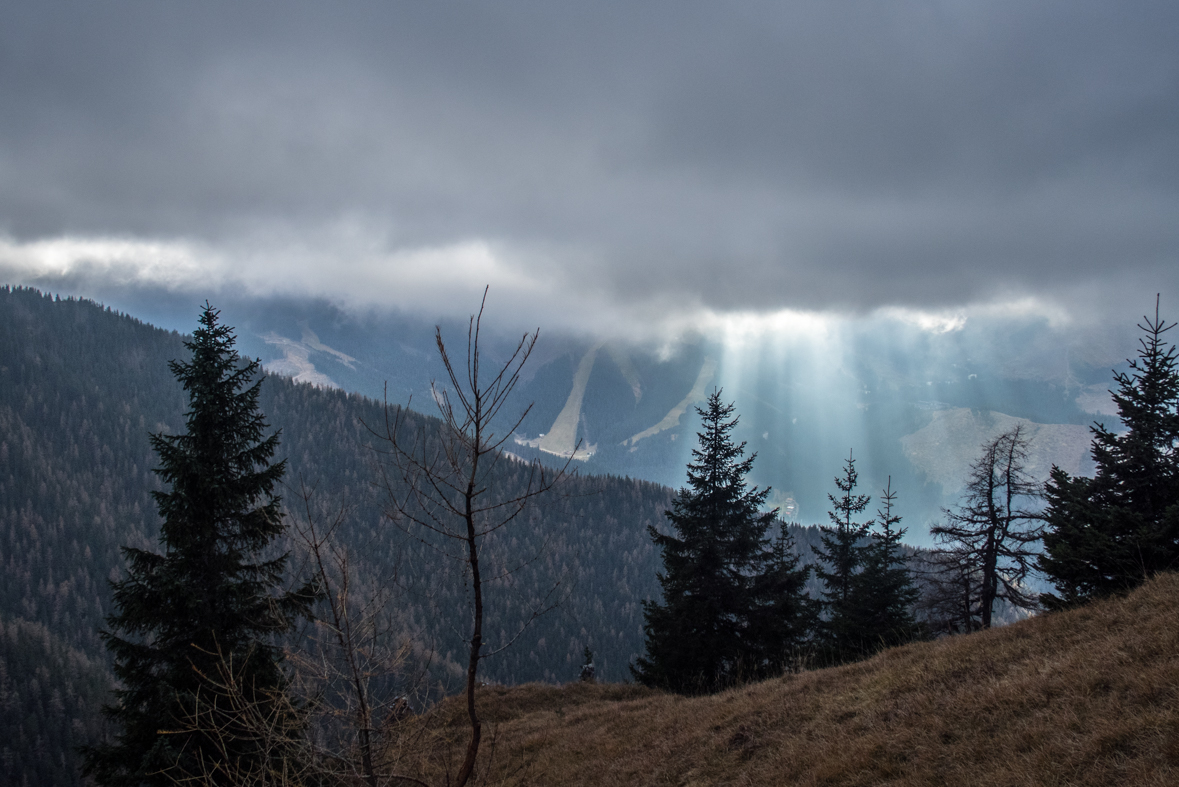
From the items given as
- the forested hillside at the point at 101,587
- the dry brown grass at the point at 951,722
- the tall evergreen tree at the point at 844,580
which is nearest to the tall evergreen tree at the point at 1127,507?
the dry brown grass at the point at 951,722

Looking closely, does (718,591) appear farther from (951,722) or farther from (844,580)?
(951,722)

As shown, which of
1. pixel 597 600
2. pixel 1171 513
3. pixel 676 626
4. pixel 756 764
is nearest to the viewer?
pixel 756 764

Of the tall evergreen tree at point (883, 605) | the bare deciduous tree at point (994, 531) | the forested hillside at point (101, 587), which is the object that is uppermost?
the bare deciduous tree at point (994, 531)

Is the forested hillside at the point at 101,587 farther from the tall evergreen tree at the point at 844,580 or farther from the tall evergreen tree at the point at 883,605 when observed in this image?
the tall evergreen tree at the point at 883,605

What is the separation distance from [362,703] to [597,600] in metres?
176

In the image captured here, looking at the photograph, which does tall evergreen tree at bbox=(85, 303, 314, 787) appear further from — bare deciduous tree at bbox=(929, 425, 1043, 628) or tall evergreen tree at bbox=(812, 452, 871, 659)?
bare deciduous tree at bbox=(929, 425, 1043, 628)

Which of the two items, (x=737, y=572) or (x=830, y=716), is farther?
(x=737, y=572)

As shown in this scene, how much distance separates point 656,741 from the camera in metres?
11.6

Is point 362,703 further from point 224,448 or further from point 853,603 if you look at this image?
point 853,603

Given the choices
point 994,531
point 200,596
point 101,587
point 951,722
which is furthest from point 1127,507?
point 101,587

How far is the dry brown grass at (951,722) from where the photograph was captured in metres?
5.65

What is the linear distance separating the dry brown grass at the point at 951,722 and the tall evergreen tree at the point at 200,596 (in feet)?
19.0

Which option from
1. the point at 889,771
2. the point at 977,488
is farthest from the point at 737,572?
the point at 889,771

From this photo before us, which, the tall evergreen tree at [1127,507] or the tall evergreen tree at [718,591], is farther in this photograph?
the tall evergreen tree at [718,591]
